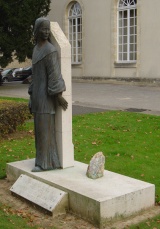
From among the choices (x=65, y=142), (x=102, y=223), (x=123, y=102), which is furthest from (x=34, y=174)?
(x=123, y=102)

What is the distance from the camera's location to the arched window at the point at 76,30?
93.7 feet

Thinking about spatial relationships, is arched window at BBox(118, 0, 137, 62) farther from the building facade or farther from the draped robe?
the draped robe

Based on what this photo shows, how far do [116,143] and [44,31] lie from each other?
13.6 ft

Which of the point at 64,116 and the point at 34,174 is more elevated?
the point at 64,116

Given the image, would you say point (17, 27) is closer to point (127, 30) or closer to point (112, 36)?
point (112, 36)

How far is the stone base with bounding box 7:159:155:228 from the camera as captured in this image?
5.01 m

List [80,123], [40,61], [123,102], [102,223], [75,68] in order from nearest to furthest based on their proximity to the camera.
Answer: [102,223]
[40,61]
[80,123]
[123,102]
[75,68]

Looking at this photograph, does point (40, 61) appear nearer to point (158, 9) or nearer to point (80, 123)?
point (80, 123)

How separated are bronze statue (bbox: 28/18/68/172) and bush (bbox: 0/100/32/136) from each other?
3.73 meters

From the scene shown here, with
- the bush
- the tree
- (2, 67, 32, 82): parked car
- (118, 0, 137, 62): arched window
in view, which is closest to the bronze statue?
the bush

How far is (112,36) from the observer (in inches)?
1017

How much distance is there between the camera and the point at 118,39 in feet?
84.8

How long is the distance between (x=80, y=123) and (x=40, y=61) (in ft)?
19.5

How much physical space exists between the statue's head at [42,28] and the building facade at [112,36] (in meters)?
18.1
